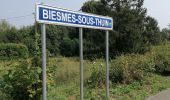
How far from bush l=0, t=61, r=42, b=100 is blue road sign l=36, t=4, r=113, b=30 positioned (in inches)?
47.0

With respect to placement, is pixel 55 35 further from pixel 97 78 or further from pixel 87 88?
pixel 87 88

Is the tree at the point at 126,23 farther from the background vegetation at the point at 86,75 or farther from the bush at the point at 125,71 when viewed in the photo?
the bush at the point at 125,71

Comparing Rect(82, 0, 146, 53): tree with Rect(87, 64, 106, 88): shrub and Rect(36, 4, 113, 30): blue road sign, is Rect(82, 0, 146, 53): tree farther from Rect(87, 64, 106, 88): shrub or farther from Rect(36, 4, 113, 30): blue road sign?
Rect(36, 4, 113, 30): blue road sign

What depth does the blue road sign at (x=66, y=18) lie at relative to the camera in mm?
7145

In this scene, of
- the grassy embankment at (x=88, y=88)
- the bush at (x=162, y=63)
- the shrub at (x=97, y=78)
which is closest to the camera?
the grassy embankment at (x=88, y=88)

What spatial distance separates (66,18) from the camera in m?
8.01

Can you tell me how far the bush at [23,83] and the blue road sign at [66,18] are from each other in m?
1.19

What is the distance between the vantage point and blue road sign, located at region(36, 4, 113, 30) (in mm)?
7145

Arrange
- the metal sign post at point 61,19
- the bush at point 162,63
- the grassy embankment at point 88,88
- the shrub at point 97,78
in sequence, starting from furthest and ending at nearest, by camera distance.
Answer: the bush at point 162,63 → the shrub at point 97,78 → the grassy embankment at point 88,88 → the metal sign post at point 61,19

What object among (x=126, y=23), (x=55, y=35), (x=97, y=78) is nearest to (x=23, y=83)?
(x=97, y=78)

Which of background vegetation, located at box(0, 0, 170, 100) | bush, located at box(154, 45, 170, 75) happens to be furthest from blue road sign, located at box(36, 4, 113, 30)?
bush, located at box(154, 45, 170, 75)

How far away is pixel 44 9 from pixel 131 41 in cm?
4337

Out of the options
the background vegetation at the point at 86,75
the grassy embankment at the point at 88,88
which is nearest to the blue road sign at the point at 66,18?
the background vegetation at the point at 86,75

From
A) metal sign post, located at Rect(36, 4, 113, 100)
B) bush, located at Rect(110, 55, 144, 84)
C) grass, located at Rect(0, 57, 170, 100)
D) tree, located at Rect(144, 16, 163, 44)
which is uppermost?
tree, located at Rect(144, 16, 163, 44)
